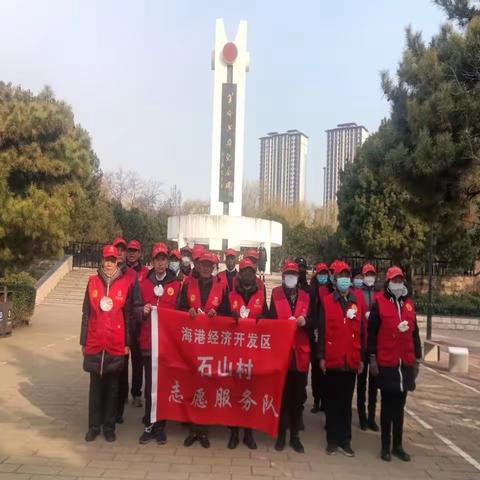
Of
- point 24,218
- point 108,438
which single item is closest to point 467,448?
point 108,438

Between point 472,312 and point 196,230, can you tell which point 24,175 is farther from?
point 196,230

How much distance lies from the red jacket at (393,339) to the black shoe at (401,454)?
2.70 feet

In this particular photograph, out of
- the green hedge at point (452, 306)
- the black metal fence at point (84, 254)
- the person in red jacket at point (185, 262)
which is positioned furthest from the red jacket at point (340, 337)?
the black metal fence at point (84, 254)

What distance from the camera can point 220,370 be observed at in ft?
18.7

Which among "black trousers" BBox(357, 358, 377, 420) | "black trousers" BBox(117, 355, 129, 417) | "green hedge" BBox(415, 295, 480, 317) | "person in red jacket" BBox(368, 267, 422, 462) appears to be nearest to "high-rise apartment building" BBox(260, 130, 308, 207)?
"green hedge" BBox(415, 295, 480, 317)

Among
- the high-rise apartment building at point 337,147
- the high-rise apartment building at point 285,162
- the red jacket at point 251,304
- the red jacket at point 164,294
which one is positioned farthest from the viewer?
the high-rise apartment building at point 285,162

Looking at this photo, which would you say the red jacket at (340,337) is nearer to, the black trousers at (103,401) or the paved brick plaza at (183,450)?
the paved brick plaza at (183,450)

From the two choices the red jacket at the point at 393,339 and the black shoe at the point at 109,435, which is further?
the black shoe at the point at 109,435

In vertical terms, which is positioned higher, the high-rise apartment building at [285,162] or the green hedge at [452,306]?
the high-rise apartment building at [285,162]

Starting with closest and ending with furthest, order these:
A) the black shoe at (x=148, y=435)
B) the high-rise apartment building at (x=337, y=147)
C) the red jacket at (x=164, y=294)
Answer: the black shoe at (x=148, y=435), the red jacket at (x=164, y=294), the high-rise apartment building at (x=337, y=147)

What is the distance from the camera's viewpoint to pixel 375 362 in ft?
18.1

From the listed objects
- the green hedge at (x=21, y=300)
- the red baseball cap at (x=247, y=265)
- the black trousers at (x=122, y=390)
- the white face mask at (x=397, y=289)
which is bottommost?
the black trousers at (x=122, y=390)

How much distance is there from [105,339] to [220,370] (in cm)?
117

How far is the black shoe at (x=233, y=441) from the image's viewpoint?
558 centimetres
